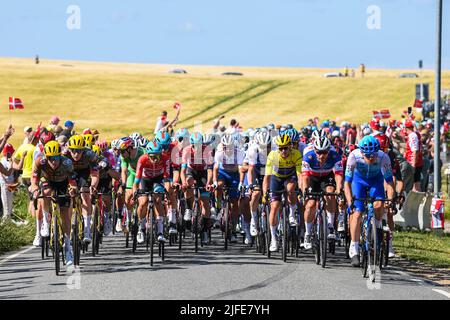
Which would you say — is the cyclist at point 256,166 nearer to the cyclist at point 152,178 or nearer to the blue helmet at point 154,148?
the cyclist at point 152,178

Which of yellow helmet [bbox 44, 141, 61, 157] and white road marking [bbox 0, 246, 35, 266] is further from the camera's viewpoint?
white road marking [bbox 0, 246, 35, 266]

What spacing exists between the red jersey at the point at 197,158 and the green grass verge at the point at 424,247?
11.7ft

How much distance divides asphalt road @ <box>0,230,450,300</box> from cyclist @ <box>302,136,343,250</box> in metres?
0.60

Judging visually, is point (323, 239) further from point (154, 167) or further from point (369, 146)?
point (154, 167)

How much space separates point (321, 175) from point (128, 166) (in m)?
4.07

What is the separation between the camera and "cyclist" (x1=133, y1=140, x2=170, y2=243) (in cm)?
1446

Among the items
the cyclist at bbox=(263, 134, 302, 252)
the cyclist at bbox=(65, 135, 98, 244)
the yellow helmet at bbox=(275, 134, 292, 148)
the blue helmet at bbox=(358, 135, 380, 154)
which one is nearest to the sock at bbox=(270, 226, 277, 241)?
the cyclist at bbox=(263, 134, 302, 252)

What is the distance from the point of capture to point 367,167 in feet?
40.9

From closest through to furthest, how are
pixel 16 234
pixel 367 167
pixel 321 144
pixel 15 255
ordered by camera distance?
pixel 367 167
pixel 321 144
pixel 15 255
pixel 16 234

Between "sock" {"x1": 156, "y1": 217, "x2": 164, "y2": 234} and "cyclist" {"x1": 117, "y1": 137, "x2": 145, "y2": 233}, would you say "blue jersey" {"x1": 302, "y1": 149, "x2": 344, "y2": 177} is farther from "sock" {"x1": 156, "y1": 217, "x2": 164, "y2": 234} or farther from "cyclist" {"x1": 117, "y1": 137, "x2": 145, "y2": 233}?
"cyclist" {"x1": 117, "y1": 137, "x2": 145, "y2": 233}

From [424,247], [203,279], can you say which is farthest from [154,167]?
[424,247]

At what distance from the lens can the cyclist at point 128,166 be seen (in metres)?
16.7
